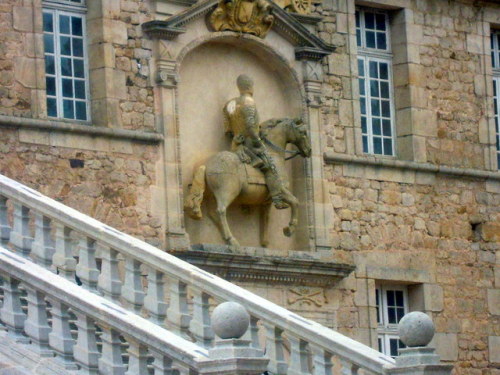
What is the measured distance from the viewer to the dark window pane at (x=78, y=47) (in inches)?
723

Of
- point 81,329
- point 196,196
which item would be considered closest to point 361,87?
point 196,196

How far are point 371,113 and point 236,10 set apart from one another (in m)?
2.36

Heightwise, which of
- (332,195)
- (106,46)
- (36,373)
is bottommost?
(36,373)

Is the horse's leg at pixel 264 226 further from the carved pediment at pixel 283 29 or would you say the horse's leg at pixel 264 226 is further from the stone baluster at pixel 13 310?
the stone baluster at pixel 13 310

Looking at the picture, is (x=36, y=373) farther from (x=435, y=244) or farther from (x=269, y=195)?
(x=435, y=244)

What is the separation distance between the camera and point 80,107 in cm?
1828

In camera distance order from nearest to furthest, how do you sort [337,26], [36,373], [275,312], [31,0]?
[36,373] < [275,312] < [31,0] < [337,26]

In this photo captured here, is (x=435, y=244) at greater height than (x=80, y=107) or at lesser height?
lesser

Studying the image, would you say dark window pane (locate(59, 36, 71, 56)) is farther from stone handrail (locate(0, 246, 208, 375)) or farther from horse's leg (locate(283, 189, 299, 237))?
stone handrail (locate(0, 246, 208, 375))

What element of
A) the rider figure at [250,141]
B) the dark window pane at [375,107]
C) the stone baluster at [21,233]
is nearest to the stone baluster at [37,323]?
the stone baluster at [21,233]

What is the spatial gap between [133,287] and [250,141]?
519 centimetres

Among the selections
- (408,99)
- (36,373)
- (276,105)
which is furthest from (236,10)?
(36,373)

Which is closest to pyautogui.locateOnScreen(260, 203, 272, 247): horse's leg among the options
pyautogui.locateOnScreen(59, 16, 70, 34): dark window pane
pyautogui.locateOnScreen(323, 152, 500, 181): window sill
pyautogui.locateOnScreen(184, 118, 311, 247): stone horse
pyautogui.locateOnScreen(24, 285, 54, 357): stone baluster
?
pyautogui.locateOnScreen(184, 118, 311, 247): stone horse

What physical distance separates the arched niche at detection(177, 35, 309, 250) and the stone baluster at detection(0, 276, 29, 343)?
5.44 metres
